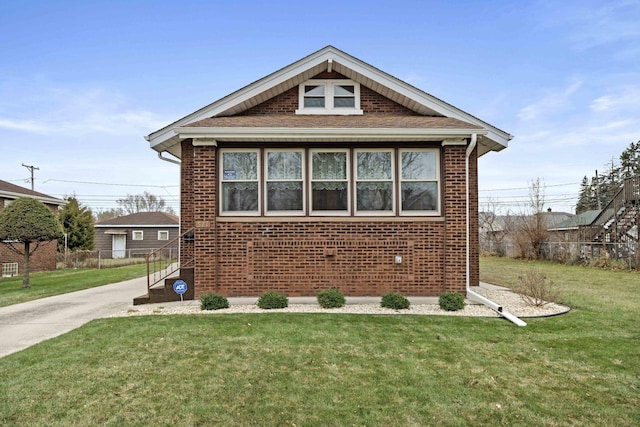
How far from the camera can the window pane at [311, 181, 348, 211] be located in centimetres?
865

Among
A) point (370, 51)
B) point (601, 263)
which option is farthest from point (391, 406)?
point (601, 263)

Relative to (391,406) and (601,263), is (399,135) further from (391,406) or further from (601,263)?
(601,263)

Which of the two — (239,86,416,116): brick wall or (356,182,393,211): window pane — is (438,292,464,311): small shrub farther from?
(239,86,416,116): brick wall

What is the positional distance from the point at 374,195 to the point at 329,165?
4.11 ft

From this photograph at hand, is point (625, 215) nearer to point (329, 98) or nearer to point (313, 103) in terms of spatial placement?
point (329, 98)

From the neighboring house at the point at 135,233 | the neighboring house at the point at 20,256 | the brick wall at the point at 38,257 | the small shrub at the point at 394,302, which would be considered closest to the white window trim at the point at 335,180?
the small shrub at the point at 394,302

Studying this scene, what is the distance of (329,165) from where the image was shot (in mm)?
8727

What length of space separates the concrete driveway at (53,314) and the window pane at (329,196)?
4891 mm

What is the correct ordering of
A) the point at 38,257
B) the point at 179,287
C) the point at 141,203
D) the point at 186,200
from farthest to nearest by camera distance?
1. the point at 141,203
2. the point at 38,257
3. the point at 186,200
4. the point at 179,287

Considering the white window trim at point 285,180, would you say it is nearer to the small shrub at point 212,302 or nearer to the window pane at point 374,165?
the window pane at point 374,165

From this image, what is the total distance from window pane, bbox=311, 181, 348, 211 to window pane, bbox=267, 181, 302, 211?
0.37 meters

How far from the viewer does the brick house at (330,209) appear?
27.5 ft

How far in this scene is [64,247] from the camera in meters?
25.6

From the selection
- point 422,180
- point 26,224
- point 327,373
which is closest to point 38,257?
point 26,224
